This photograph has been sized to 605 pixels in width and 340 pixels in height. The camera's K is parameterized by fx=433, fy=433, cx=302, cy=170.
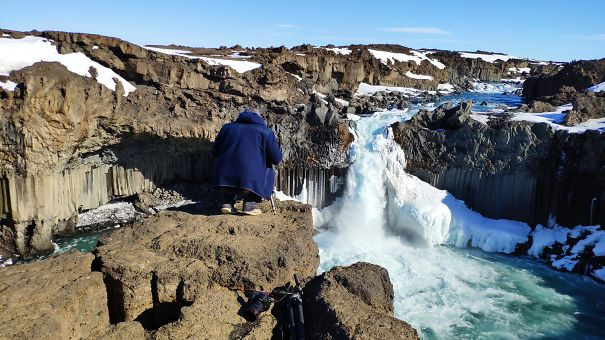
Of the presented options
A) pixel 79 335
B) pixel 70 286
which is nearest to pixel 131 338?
pixel 79 335

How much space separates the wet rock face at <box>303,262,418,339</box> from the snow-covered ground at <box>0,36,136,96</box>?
43.6ft

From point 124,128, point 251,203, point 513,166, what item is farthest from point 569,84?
point 251,203

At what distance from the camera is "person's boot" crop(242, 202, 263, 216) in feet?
17.6

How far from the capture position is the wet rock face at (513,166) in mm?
14172

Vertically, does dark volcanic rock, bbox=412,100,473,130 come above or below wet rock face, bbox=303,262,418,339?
above

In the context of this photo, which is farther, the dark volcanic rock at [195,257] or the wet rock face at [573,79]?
the wet rock face at [573,79]

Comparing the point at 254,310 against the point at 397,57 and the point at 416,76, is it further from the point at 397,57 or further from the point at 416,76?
the point at 397,57

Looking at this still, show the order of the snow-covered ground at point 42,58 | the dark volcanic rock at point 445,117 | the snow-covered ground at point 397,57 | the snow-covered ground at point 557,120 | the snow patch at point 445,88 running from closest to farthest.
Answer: the snow-covered ground at point 42,58
the snow-covered ground at point 557,120
the dark volcanic rock at point 445,117
the snow-covered ground at point 397,57
the snow patch at point 445,88

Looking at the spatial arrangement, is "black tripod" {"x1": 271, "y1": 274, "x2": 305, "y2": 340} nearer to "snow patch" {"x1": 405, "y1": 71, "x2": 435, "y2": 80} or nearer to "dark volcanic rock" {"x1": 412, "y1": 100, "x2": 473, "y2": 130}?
"dark volcanic rock" {"x1": 412, "y1": 100, "x2": 473, "y2": 130}

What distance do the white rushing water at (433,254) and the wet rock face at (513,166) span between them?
58cm

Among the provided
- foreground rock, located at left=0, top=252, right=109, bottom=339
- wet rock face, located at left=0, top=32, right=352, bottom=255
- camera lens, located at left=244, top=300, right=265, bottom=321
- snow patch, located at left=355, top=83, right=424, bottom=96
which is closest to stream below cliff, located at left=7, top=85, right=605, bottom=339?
wet rock face, located at left=0, top=32, right=352, bottom=255

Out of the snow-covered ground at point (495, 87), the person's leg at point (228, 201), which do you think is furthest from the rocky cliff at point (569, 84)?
the person's leg at point (228, 201)

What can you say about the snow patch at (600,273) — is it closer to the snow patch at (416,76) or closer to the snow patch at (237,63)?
the snow patch at (237,63)

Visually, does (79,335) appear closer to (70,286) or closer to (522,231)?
(70,286)
